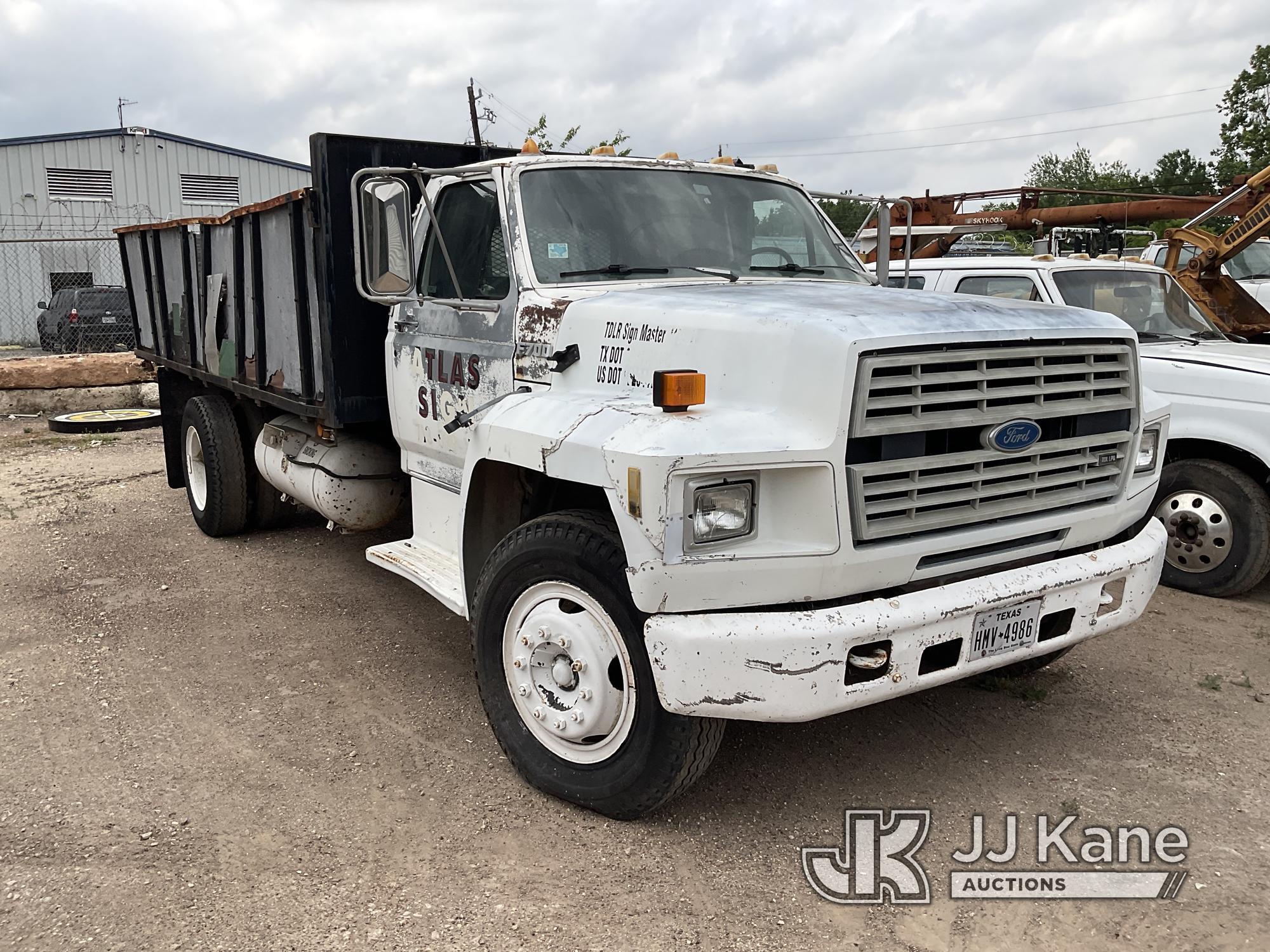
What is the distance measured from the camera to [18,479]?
9.48m

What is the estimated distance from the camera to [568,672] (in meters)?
3.58

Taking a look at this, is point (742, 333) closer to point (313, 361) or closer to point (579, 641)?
point (579, 641)

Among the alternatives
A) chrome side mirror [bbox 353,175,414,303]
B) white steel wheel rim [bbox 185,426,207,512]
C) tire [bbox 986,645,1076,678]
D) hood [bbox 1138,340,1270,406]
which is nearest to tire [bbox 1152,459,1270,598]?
hood [bbox 1138,340,1270,406]

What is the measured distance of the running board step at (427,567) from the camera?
432cm

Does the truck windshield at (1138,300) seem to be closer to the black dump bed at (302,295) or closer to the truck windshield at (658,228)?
the truck windshield at (658,228)

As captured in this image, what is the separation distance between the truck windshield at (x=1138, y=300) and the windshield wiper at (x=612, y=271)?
12.5ft

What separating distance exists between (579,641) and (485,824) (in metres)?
0.73

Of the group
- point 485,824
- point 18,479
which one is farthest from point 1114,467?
point 18,479

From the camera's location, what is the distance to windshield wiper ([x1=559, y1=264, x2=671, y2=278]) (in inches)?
168

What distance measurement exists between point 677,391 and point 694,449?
0.29 meters

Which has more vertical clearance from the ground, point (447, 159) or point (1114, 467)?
point (447, 159)

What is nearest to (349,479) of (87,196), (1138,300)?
(1138,300)

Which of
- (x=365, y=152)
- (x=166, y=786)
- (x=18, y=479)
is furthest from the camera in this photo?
(x=18, y=479)

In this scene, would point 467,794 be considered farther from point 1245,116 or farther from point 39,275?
point 1245,116
